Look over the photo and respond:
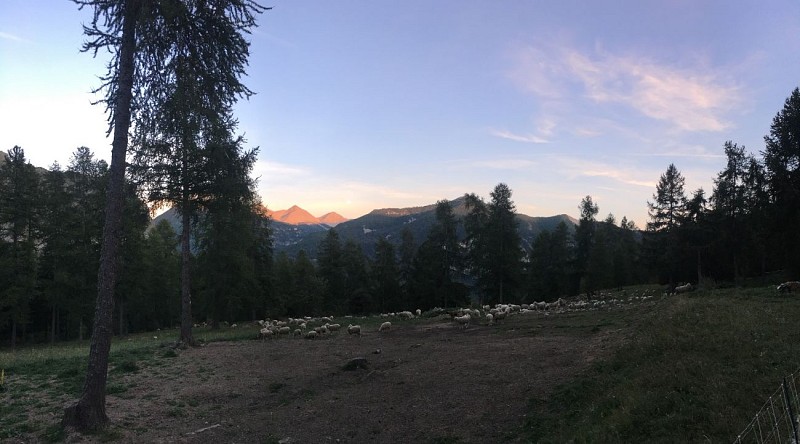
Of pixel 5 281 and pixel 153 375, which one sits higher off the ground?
pixel 5 281

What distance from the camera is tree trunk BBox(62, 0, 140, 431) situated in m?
9.72

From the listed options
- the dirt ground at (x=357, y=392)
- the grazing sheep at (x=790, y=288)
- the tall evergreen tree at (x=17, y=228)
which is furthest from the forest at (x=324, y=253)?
the grazing sheep at (x=790, y=288)

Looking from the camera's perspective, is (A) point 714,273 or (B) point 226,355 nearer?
(B) point 226,355

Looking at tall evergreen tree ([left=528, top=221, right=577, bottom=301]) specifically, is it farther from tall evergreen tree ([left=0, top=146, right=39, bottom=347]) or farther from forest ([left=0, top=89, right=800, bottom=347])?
tall evergreen tree ([left=0, top=146, right=39, bottom=347])

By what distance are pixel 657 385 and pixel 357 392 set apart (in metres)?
8.30

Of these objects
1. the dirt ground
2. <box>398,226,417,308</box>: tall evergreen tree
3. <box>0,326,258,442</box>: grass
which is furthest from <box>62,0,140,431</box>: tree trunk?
<box>398,226,417,308</box>: tall evergreen tree

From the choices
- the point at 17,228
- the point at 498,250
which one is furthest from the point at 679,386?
the point at 498,250

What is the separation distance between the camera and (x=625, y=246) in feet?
269

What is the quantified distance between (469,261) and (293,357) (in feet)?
151

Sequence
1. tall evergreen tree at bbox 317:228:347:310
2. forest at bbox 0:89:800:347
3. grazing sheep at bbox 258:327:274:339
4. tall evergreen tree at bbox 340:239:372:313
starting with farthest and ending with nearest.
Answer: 1. tall evergreen tree at bbox 317:228:347:310
2. tall evergreen tree at bbox 340:239:372:313
3. forest at bbox 0:89:800:347
4. grazing sheep at bbox 258:327:274:339

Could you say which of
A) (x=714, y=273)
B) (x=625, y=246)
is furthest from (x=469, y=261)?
(x=625, y=246)

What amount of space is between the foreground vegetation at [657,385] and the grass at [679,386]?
0.06 ft

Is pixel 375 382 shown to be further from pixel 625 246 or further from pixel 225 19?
pixel 625 246

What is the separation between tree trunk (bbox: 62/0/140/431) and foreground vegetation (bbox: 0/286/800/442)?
54 cm
